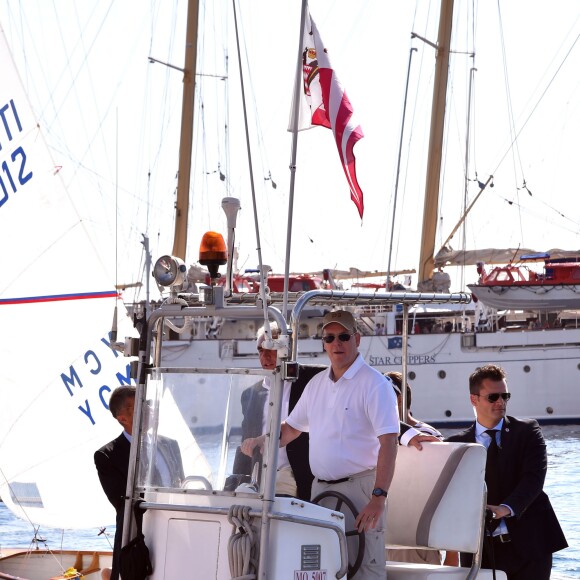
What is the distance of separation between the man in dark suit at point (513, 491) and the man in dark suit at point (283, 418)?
997 millimetres

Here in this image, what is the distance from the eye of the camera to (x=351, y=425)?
6.04 metres

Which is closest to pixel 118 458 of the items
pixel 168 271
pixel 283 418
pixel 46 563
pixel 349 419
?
pixel 283 418

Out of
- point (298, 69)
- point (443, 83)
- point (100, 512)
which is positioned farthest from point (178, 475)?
point (443, 83)

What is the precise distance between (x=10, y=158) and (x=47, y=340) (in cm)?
161

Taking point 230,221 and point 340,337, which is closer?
point 230,221

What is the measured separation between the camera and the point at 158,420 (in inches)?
240

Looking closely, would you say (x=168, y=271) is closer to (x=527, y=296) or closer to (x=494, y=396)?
(x=494, y=396)

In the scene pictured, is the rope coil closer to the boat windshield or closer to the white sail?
the boat windshield

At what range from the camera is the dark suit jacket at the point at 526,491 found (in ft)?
21.0

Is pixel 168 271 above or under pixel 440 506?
above

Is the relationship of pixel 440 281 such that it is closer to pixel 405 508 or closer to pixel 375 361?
pixel 375 361

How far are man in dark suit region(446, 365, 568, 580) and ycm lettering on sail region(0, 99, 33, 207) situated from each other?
5.39m

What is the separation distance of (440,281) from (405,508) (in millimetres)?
33038

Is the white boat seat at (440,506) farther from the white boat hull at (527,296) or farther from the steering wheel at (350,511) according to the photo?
the white boat hull at (527,296)
